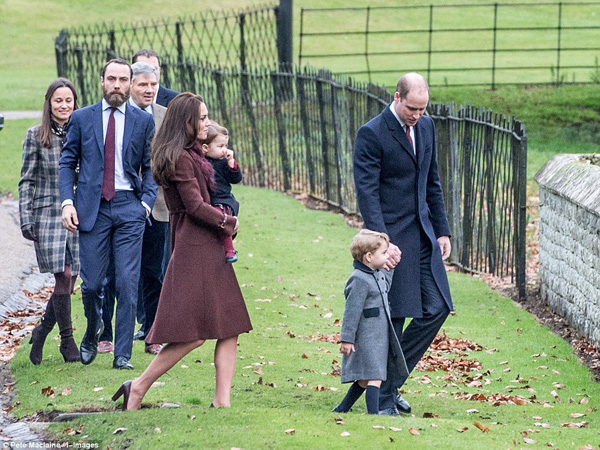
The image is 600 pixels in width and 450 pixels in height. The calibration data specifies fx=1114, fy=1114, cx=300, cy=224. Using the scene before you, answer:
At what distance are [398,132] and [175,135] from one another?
1.39 meters

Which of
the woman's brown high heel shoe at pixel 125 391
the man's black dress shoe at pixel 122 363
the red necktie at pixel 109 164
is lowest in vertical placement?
the man's black dress shoe at pixel 122 363

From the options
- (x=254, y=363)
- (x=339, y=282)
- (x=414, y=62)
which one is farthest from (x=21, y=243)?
(x=414, y=62)

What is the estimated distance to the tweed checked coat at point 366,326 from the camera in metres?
6.44

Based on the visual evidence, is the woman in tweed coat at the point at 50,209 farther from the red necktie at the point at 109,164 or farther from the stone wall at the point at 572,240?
the stone wall at the point at 572,240

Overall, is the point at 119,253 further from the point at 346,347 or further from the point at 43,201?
the point at 346,347

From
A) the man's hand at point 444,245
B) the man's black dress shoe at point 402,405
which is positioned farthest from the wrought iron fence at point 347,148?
the man's black dress shoe at point 402,405

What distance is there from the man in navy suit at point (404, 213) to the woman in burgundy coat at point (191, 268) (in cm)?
94

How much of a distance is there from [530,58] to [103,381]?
34.7m

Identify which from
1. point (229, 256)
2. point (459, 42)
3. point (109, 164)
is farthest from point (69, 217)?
point (459, 42)

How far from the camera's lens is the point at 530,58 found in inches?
1572

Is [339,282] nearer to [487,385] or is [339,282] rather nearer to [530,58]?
[487,385]

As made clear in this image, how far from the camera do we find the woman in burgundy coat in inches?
247

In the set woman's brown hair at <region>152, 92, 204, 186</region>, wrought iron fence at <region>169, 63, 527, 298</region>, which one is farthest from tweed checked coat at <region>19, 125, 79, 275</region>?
wrought iron fence at <region>169, 63, 527, 298</region>

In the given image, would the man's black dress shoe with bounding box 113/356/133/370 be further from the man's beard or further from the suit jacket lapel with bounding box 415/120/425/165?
the suit jacket lapel with bounding box 415/120/425/165
